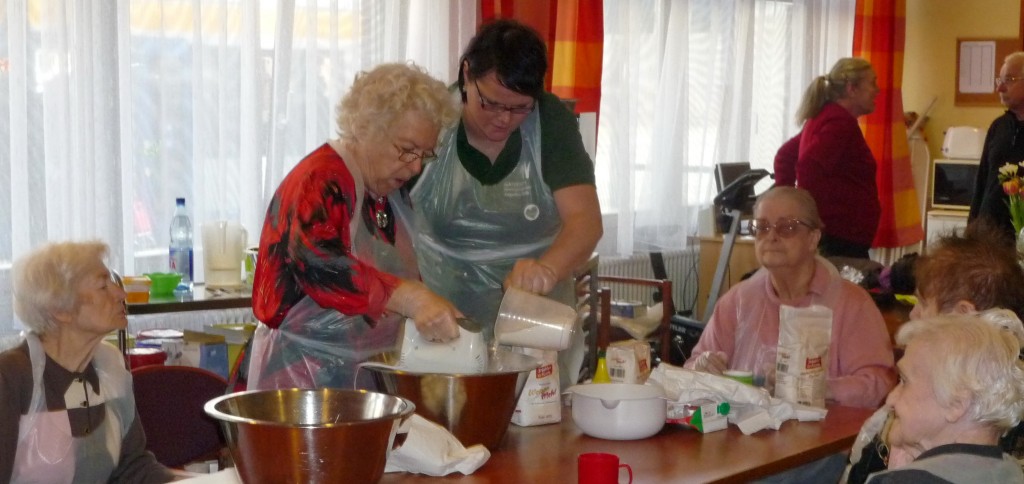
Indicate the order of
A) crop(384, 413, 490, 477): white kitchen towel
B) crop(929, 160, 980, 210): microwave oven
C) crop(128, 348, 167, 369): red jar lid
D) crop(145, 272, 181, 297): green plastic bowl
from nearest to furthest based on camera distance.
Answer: crop(384, 413, 490, 477): white kitchen towel, crop(128, 348, 167, 369): red jar lid, crop(145, 272, 181, 297): green plastic bowl, crop(929, 160, 980, 210): microwave oven

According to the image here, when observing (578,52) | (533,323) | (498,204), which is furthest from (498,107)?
(578,52)

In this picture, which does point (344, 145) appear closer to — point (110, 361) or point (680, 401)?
point (110, 361)

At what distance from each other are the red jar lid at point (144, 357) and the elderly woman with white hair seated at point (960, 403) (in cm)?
218

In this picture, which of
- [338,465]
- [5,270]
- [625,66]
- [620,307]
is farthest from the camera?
[625,66]

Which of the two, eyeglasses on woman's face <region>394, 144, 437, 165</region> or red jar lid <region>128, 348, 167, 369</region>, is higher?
eyeglasses on woman's face <region>394, 144, 437, 165</region>

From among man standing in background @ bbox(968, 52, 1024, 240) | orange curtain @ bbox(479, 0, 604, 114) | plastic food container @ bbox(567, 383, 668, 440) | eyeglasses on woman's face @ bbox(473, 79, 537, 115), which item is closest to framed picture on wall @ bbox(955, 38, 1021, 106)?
man standing in background @ bbox(968, 52, 1024, 240)

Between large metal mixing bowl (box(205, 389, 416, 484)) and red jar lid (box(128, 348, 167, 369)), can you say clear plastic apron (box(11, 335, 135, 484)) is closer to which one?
large metal mixing bowl (box(205, 389, 416, 484))

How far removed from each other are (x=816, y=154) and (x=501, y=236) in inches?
123

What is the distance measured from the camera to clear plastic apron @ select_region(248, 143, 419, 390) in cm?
220

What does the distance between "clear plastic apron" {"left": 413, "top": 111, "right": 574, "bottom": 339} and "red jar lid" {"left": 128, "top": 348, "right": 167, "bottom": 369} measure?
1.05 m

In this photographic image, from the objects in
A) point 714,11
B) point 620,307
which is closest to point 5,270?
point 620,307

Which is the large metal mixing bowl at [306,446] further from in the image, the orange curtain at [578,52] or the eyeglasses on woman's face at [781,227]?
the orange curtain at [578,52]

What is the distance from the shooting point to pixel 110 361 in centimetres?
240

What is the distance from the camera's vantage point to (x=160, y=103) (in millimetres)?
3977
